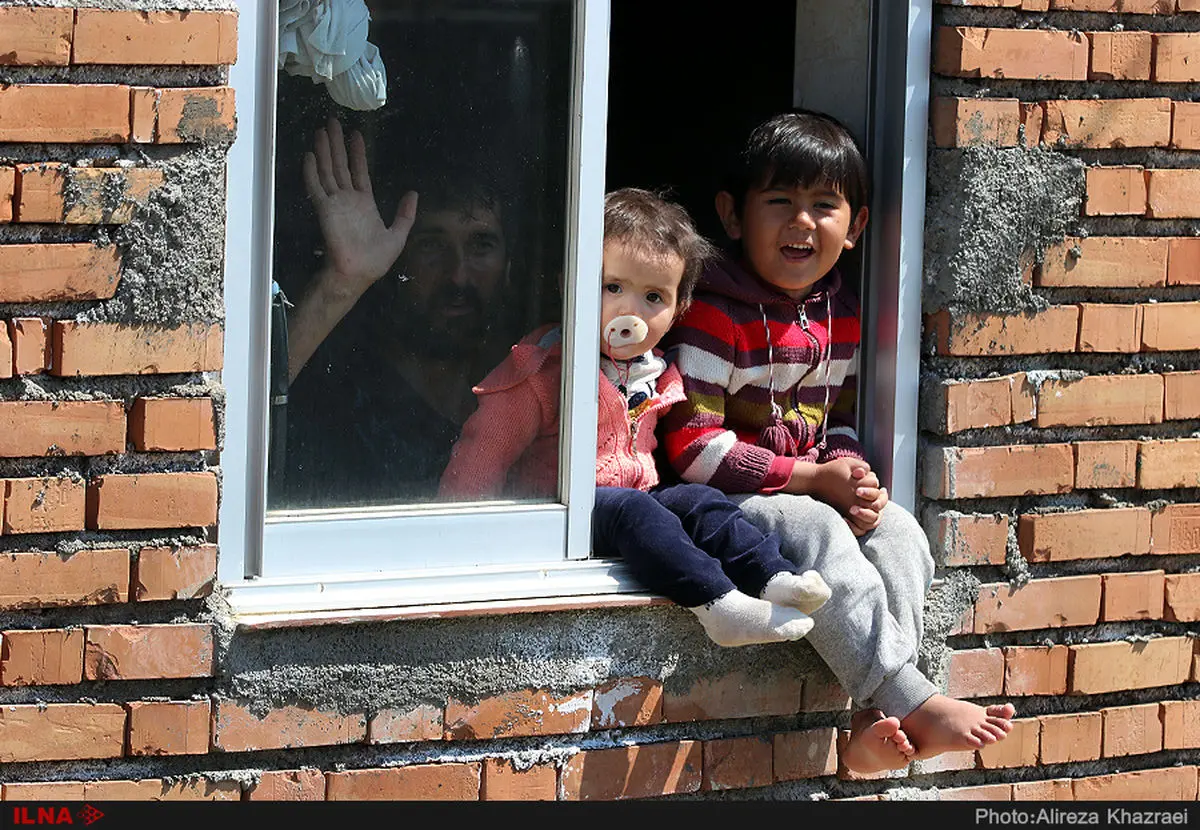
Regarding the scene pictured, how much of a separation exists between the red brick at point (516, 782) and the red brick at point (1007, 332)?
1172mm

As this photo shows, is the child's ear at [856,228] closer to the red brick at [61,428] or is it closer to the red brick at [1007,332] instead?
the red brick at [1007,332]

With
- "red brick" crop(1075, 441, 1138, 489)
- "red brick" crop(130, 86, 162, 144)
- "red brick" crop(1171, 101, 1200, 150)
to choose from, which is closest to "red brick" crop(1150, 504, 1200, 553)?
"red brick" crop(1075, 441, 1138, 489)

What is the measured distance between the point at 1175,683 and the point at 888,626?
2.78ft

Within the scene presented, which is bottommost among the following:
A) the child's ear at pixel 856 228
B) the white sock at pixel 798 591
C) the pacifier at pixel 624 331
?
the white sock at pixel 798 591

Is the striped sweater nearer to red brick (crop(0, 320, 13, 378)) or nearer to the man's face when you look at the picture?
the man's face

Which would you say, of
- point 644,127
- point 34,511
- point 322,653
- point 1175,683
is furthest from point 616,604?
point 644,127

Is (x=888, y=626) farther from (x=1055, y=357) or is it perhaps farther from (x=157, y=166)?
(x=157, y=166)

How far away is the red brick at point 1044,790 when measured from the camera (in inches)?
135

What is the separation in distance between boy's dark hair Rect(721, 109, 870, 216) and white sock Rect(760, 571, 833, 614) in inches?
32.7

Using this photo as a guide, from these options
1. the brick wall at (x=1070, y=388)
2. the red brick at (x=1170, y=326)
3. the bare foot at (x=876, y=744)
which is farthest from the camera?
the red brick at (x=1170, y=326)

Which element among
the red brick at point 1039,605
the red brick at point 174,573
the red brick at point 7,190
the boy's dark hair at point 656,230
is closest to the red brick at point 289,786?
the red brick at point 174,573

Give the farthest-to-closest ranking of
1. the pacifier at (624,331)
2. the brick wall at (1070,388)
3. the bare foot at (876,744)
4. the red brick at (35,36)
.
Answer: the brick wall at (1070,388) → the pacifier at (624,331) → the bare foot at (876,744) → the red brick at (35,36)

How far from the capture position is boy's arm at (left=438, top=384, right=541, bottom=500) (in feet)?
9.87

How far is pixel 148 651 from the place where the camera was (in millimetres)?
2744
